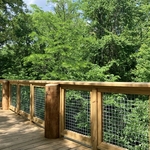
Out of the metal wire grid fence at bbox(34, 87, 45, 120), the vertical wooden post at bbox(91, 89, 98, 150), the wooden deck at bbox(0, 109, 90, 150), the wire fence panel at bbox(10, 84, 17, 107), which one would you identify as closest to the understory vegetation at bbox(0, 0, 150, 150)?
the wire fence panel at bbox(10, 84, 17, 107)

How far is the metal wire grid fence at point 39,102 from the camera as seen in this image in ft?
12.8

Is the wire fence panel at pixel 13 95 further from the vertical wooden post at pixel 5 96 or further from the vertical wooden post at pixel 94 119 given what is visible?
the vertical wooden post at pixel 94 119

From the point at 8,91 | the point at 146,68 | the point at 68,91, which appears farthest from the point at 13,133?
the point at 146,68

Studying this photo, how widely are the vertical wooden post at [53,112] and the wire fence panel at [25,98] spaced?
4.71 ft

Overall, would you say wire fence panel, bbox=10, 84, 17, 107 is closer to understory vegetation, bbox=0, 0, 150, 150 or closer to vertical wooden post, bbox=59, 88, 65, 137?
vertical wooden post, bbox=59, 88, 65, 137

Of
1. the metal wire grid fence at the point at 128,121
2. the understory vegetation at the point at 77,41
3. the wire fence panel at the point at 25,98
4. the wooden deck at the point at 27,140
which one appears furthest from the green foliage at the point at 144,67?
the metal wire grid fence at the point at 128,121

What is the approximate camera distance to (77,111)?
9.96 feet

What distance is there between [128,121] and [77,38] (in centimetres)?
897

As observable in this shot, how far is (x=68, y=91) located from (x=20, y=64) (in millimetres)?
9896

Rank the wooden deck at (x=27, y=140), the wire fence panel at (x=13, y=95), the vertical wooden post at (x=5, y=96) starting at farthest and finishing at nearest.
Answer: the vertical wooden post at (x=5, y=96) → the wire fence panel at (x=13, y=95) → the wooden deck at (x=27, y=140)

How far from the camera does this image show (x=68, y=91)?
10.5 ft

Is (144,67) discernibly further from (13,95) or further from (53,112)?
(53,112)

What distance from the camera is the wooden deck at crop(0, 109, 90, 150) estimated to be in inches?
112

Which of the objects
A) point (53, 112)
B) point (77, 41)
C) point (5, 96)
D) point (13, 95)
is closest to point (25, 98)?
point (13, 95)
